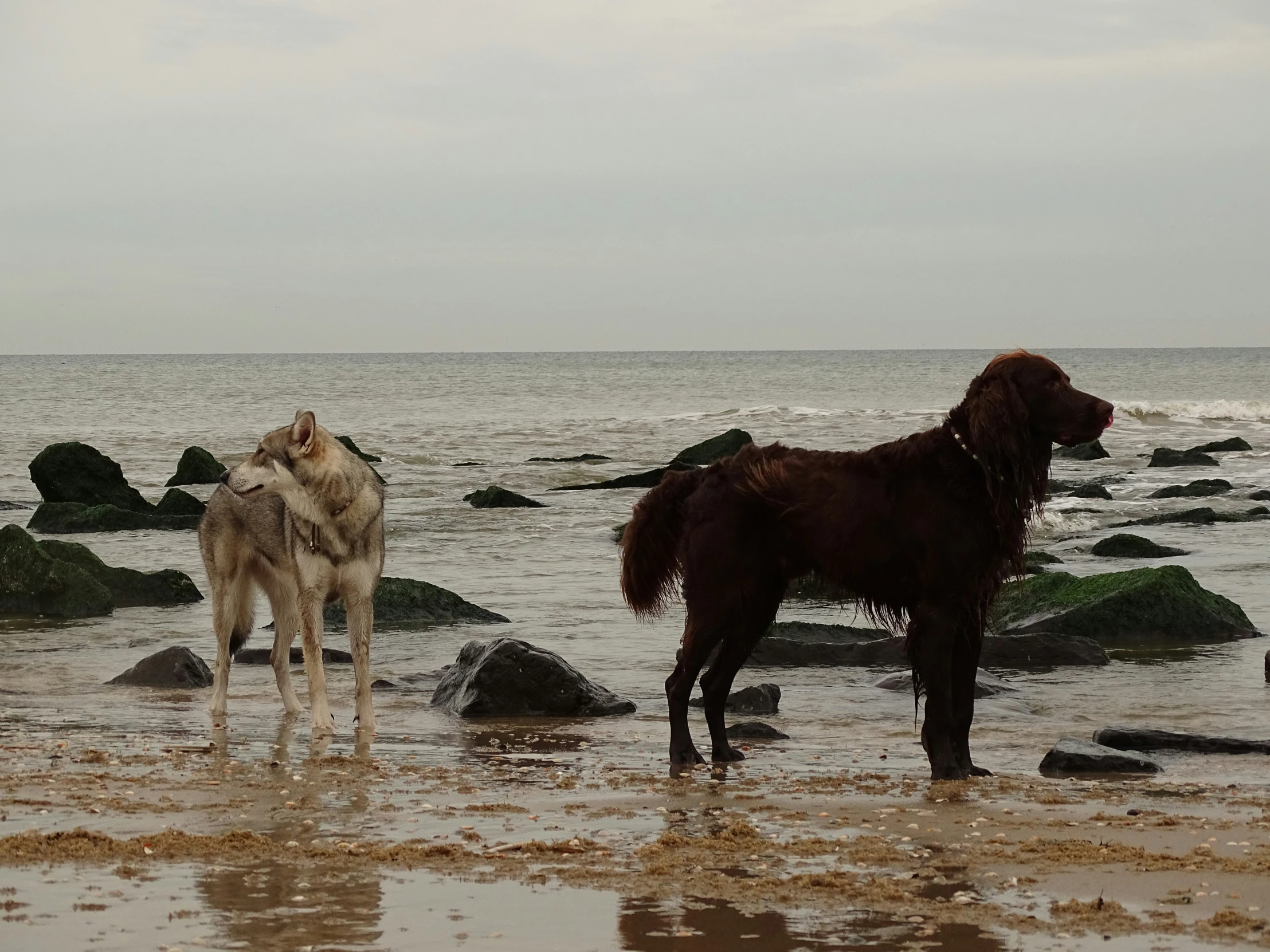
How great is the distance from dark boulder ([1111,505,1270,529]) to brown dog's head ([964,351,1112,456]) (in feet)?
46.0

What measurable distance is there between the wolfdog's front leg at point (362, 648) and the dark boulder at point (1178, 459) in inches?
1057

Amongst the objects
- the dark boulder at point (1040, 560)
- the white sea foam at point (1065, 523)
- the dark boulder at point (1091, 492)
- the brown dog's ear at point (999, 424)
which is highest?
the brown dog's ear at point (999, 424)

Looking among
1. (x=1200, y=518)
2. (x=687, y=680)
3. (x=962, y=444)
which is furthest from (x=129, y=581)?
(x=1200, y=518)

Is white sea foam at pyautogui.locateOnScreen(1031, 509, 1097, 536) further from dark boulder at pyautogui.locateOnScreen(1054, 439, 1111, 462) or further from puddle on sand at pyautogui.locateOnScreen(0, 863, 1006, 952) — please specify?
puddle on sand at pyautogui.locateOnScreen(0, 863, 1006, 952)

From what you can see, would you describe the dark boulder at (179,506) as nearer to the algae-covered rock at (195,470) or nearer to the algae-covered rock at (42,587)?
the algae-covered rock at (195,470)

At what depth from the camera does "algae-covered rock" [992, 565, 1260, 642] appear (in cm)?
1195

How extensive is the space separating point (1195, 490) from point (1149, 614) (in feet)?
47.6

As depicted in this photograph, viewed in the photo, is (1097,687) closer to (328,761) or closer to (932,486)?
(932,486)

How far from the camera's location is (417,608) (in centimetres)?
1334

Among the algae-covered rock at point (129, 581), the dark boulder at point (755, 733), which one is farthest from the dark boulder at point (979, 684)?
the algae-covered rock at point (129, 581)

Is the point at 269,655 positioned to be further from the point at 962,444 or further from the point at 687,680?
the point at 962,444

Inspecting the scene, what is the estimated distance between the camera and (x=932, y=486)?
743 centimetres

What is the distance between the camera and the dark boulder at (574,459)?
35.8 meters

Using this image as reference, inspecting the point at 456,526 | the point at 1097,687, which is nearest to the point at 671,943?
the point at 1097,687
